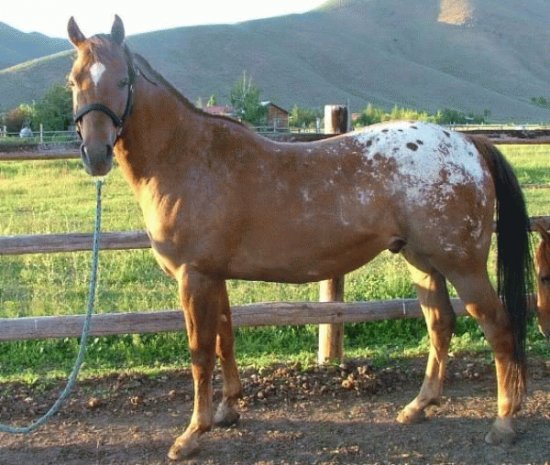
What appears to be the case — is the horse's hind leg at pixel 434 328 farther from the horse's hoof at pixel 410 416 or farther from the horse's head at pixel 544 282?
the horse's head at pixel 544 282

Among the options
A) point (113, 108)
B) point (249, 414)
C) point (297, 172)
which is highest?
point (113, 108)

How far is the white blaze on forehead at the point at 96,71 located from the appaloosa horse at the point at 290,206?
19cm

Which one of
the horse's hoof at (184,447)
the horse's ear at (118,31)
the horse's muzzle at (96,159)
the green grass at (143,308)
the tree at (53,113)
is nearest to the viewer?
the horse's muzzle at (96,159)

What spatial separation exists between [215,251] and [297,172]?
2.10 ft

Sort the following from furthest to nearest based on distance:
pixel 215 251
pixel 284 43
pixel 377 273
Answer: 1. pixel 284 43
2. pixel 377 273
3. pixel 215 251

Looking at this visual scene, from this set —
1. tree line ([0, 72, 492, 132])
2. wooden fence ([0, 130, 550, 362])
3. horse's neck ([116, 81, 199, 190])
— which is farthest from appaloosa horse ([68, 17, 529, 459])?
tree line ([0, 72, 492, 132])

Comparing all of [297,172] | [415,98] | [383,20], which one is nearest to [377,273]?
[297,172]

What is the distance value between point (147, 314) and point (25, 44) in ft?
642

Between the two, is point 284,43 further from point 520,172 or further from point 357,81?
point 520,172

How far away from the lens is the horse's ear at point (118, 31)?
326 centimetres

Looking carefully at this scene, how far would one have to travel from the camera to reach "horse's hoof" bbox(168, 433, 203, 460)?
11.8 feet

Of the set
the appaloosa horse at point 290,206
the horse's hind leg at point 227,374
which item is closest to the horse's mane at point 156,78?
the appaloosa horse at point 290,206

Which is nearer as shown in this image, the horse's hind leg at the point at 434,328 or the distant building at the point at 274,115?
the horse's hind leg at the point at 434,328

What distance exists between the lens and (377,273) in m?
6.95
